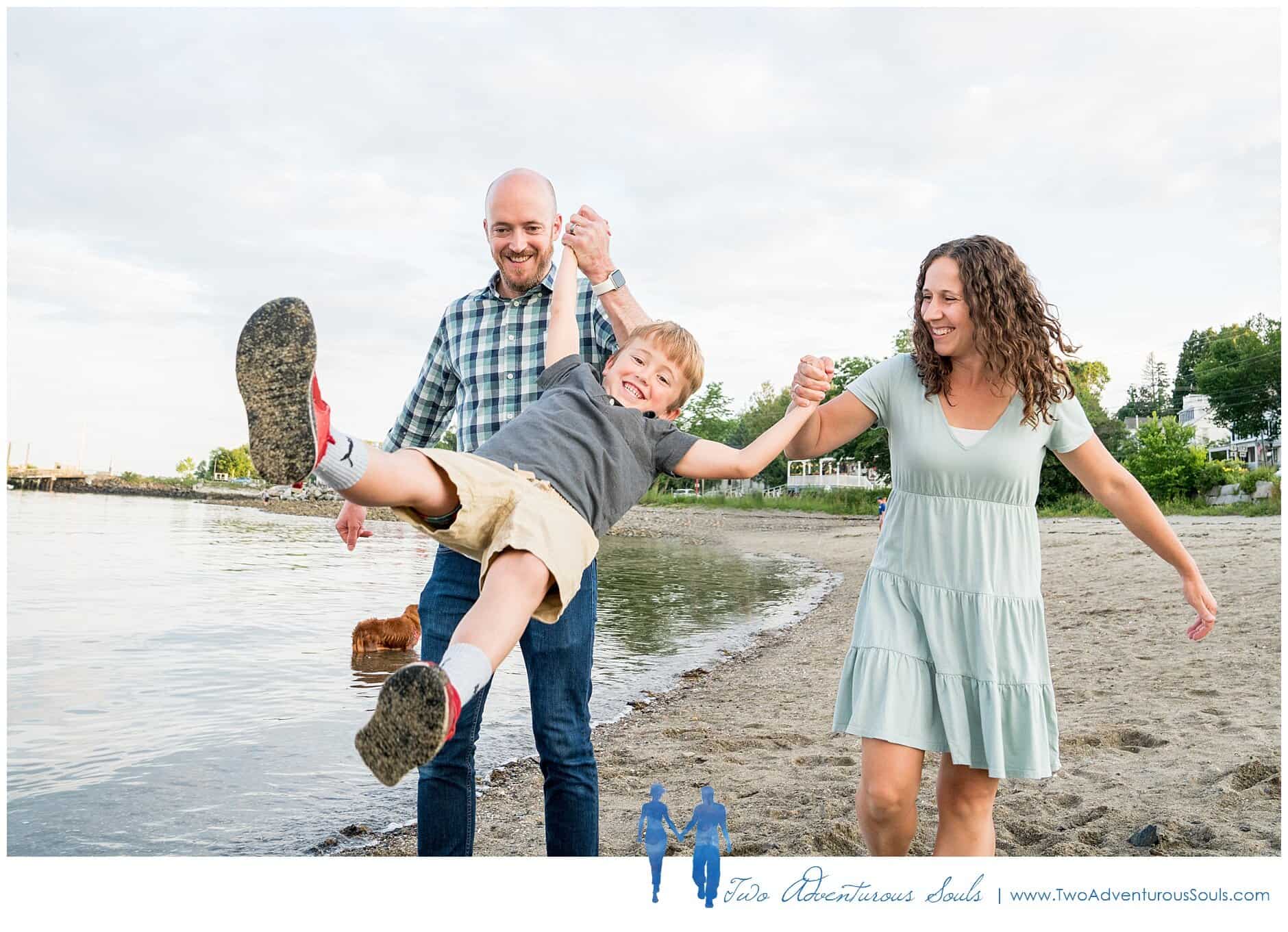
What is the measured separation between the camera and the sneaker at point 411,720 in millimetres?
1811

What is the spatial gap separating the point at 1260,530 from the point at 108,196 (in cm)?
2254

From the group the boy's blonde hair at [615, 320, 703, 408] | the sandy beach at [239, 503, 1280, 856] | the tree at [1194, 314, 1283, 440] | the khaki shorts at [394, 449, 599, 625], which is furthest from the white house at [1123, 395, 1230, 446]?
the khaki shorts at [394, 449, 599, 625]

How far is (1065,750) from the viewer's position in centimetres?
469

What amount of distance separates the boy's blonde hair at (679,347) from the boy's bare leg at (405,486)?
2.66ft

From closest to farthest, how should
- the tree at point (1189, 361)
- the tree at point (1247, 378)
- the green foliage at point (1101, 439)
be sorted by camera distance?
the tree at point (1247, 378), the green foliage at point (1101, 439), the tree at point (1189, 361)

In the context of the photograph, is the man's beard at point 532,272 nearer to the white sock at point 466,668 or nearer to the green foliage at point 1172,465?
the white sock at point 466,668

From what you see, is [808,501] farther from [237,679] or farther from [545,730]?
[545,730]

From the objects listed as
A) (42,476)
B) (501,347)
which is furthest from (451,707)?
(42,476)

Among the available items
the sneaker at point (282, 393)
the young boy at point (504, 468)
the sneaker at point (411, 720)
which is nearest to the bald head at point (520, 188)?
the young boy at point (504, 468)

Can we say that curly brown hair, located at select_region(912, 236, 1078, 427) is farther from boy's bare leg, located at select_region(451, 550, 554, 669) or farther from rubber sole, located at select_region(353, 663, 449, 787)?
rubber sole, located at select_region(353, 663, 449, 787)

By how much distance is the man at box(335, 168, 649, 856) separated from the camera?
2477 mm

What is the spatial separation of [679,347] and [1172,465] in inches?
880

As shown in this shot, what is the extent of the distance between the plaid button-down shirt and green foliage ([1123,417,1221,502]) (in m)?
20.2
